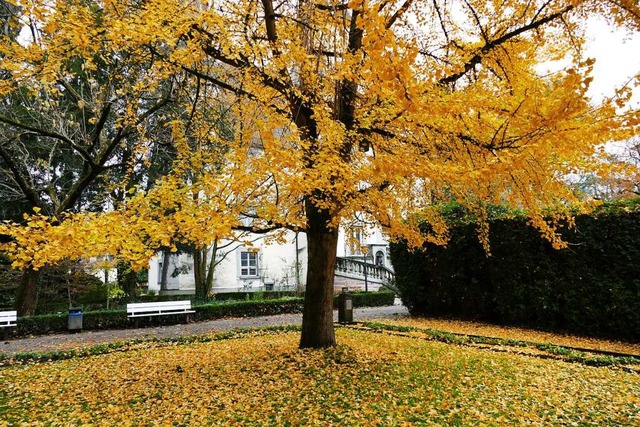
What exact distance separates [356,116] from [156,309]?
33.2ft

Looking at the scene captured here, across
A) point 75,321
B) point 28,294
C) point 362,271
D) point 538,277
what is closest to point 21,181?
point 28,294

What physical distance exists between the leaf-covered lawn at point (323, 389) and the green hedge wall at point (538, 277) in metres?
3.88

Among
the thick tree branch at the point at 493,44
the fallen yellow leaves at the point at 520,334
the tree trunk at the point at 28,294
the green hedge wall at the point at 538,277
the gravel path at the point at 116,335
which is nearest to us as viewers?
the thick tree branch at the point at 493,44

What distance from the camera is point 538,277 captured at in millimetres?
10469

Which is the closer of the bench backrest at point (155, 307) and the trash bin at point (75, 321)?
the trash bin at point (75, 321)

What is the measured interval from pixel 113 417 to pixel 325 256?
3.89 metres

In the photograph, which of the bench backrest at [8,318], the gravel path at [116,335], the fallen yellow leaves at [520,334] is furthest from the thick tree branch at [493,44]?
the bench backrest at [8,318]

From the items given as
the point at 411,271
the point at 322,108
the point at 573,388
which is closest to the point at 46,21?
the point at 322,108

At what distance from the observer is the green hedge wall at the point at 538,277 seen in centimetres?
897

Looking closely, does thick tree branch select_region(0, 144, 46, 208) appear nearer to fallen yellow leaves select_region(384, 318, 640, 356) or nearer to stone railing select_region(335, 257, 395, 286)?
fallen yellow leaves select_region(384, 318, 640, 356)

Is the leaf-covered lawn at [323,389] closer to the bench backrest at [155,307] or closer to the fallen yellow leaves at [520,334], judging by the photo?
the fallen yellow leaves at [520,334]

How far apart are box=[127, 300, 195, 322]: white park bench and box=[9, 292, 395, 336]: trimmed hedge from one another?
0.77 ft

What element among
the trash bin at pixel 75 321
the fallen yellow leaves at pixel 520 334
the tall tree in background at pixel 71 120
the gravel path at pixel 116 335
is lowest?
the fallen yellow leaves at pixel 520 334

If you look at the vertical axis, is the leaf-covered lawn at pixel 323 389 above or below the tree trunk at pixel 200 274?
below
